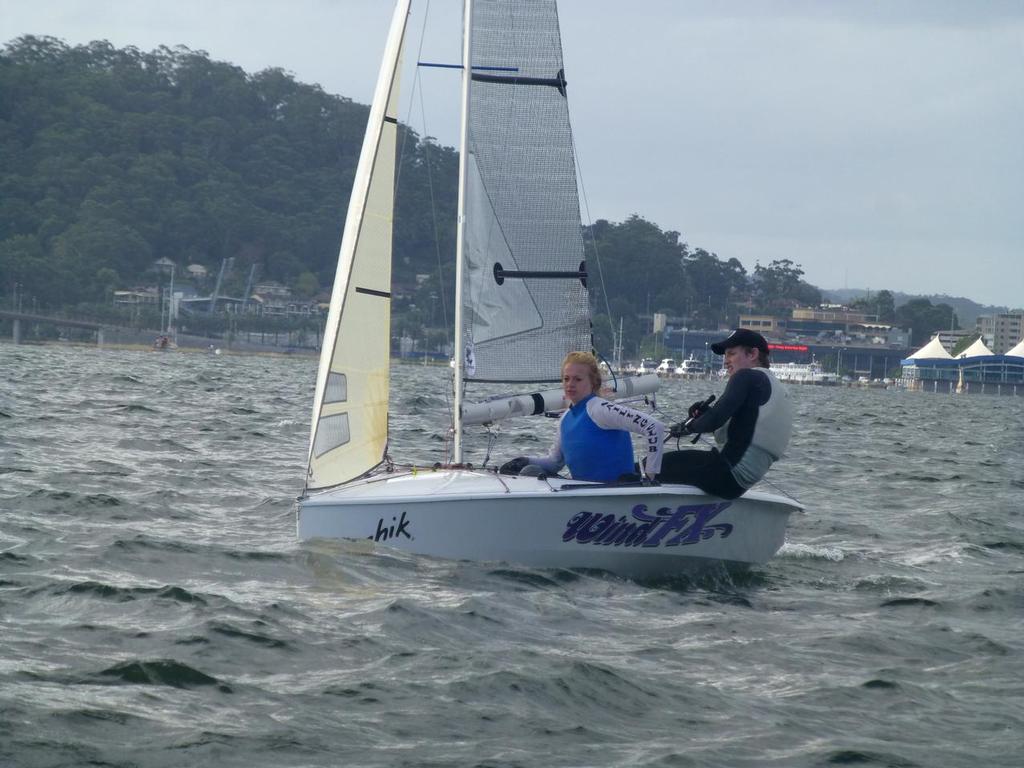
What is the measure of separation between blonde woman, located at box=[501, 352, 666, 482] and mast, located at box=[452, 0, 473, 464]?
3.01 feet

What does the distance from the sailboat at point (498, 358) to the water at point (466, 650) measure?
9.1 inches

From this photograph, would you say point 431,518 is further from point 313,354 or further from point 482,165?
point 313,354

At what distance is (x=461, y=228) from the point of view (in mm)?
9492

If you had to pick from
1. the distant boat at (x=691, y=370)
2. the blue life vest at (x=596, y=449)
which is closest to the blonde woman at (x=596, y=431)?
the blue life vest at (x=596, y=449)

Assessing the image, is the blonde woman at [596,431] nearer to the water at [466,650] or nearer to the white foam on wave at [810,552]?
the water at [466,650]

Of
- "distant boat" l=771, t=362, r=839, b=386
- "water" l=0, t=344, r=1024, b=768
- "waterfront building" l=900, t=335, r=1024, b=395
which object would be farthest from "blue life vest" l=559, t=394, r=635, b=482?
"distant boat" l=771, t=362, r=839, b=386

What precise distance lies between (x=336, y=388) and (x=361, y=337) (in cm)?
34

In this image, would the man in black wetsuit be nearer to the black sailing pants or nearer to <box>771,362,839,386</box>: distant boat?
the black sailing pants

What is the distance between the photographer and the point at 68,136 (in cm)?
12800

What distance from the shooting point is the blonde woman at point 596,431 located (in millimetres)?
7801

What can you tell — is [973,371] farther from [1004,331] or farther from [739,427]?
[739,427]

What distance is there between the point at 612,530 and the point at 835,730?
2.76 meters

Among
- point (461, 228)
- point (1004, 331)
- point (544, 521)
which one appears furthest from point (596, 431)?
point (1004, 331)

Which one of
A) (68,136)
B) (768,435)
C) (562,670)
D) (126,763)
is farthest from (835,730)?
(68,136)
